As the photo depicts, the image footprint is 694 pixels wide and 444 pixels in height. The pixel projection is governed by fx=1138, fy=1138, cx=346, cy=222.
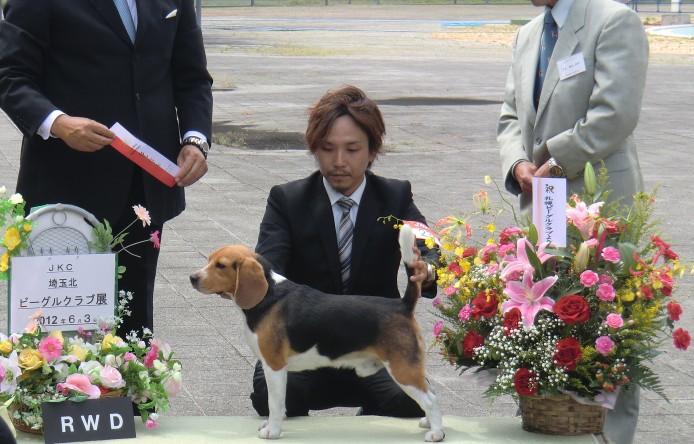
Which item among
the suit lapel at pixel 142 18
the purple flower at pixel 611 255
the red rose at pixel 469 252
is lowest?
the red rose at pixel 469 252

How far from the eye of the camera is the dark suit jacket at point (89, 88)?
3707 millimetres

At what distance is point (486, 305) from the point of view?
134 inches

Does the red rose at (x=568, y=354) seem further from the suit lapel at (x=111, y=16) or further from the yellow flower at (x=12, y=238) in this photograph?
the suit lapel at (x=111, y=16)

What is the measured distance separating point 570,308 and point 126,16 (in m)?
1.76

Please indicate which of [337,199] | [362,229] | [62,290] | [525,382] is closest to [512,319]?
[525,382]

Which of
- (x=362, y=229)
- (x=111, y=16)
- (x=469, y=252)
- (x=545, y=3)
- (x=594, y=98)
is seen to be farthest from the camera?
(x=545, y=3)

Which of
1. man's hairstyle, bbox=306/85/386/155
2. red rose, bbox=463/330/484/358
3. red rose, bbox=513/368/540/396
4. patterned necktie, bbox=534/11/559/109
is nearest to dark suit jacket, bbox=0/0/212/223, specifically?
man's hairstyle, bbox=306/85/386/155

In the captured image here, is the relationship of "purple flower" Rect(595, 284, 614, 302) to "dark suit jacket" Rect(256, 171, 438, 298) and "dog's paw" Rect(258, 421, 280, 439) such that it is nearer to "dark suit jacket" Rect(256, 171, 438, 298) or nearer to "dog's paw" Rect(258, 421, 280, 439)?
"dark suit jacket" Rect(256, 171, 438, 298)

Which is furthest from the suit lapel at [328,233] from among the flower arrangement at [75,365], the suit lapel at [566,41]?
the suit lapel at [566,41]

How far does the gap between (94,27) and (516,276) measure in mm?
1596

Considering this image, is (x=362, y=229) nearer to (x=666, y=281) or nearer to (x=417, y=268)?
(x=417, y=268)

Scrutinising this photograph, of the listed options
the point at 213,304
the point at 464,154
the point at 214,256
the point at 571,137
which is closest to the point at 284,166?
the point at 464,154

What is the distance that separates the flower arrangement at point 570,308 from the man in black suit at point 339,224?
0.39 meters

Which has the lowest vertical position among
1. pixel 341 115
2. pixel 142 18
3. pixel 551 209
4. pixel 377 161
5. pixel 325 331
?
pixel 377 161
